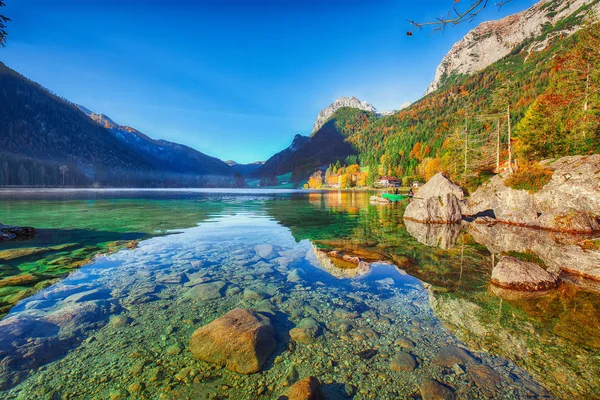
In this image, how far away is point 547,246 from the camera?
1380 cm

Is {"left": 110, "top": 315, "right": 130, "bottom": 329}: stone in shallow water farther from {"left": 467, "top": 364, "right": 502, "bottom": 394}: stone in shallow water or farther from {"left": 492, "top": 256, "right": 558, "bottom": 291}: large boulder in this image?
{"left": 492, "top": 256, "right": 558, "bottom": 291}: large boulder

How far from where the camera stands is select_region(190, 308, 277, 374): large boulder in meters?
4.59

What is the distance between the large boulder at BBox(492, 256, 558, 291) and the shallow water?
426mm

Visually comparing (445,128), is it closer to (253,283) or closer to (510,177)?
(510,177)

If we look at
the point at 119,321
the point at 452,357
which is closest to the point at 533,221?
the point at 452,357

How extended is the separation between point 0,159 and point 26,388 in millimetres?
231077

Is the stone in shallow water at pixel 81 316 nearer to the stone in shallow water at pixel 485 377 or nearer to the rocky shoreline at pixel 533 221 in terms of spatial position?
the stone in shallow water at pixel 485 377

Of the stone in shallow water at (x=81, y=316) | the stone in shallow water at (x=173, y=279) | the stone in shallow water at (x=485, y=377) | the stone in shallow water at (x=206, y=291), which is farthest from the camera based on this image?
the stone in shallow water at (x=173, y=279)

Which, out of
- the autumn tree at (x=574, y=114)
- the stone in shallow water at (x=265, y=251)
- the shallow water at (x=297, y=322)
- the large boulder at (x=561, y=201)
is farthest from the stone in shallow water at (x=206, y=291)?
the autumn tree at (x=574, y=114)

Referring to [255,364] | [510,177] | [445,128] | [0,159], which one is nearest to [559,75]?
[510,177]

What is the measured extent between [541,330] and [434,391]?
3.62 meters

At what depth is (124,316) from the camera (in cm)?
628

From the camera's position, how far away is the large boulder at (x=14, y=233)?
1466 centimetres

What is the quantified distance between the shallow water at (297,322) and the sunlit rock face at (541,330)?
0.09ft
